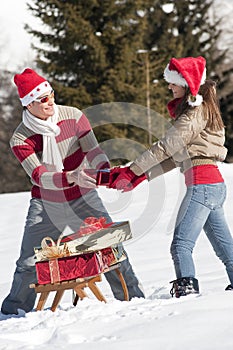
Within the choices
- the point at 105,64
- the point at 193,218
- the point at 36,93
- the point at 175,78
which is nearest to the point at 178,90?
the point at 175,78

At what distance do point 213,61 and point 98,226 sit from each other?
104ft

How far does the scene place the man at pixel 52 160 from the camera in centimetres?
482

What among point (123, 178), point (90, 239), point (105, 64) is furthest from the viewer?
point (105, 64)

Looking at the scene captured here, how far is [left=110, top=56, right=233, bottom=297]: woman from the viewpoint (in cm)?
452

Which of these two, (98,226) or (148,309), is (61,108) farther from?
(148,309)

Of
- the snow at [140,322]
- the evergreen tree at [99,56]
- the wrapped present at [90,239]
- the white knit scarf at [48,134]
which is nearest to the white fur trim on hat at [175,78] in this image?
the white knit scarf at [48,134]

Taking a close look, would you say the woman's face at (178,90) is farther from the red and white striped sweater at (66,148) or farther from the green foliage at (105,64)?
the green foliage at (105,64)

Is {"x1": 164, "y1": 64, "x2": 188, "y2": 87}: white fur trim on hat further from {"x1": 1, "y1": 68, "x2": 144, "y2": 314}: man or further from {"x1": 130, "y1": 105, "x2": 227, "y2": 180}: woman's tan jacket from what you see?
{"x1": 1, "y1": 68, "x2": 144, "y2": 314}: man

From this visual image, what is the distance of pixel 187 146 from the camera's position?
180 inches

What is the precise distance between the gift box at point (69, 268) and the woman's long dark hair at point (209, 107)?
1.07 m

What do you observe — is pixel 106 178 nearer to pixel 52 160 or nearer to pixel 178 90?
pixel 52 160

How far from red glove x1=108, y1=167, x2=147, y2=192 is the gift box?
54 centimetres

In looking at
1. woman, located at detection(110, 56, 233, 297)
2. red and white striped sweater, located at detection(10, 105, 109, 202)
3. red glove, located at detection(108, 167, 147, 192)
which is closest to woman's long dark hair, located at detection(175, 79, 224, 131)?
woman, located at detection(110, 56, 233, 297)

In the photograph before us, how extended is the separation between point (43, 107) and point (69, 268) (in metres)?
1.12
